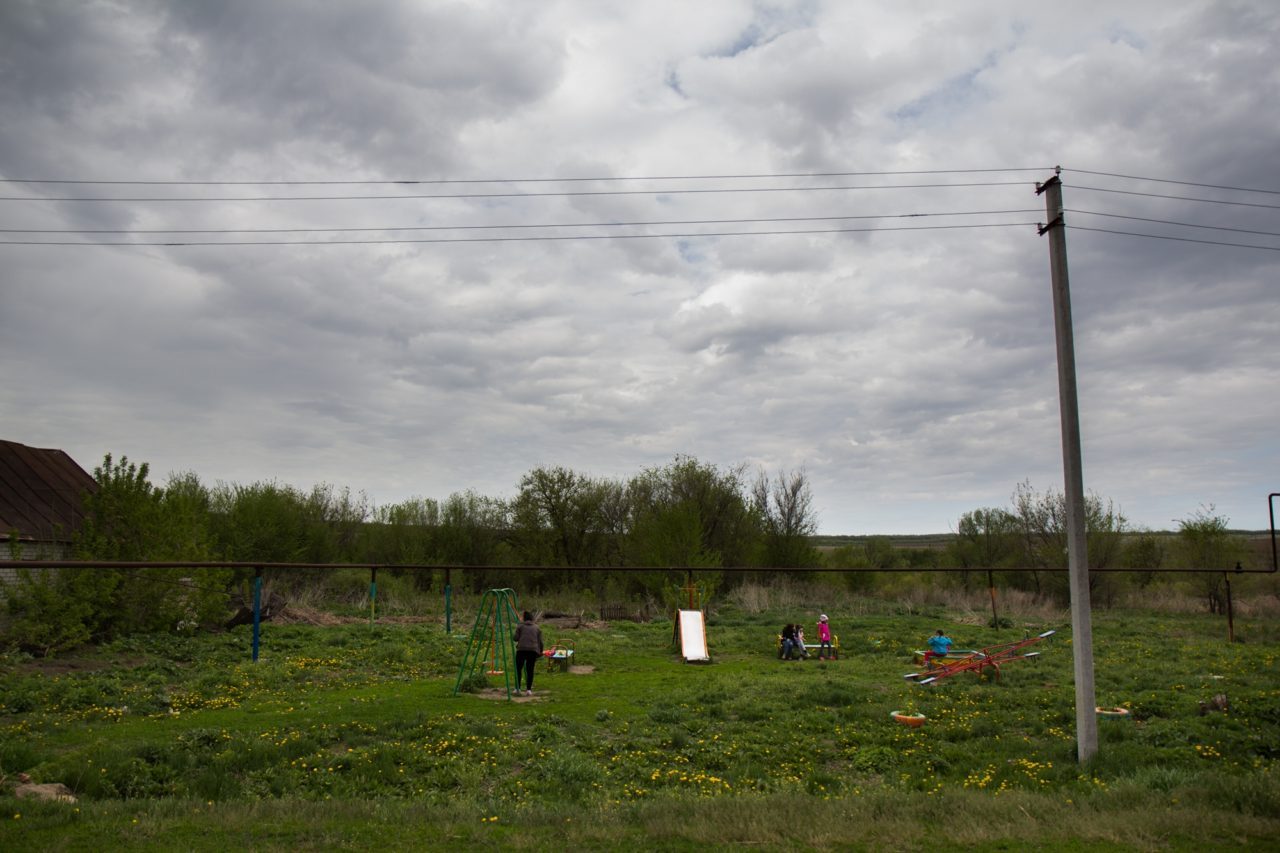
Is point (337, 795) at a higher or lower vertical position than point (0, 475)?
lower

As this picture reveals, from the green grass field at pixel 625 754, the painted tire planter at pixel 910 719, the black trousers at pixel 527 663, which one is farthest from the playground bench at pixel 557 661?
the painted tire planter at pixel 910 719

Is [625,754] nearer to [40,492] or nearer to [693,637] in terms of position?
[693,637]

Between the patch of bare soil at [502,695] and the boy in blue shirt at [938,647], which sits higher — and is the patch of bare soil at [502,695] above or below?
below

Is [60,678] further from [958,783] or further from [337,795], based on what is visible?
[958,783]

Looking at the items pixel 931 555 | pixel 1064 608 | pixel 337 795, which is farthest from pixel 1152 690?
pixel 931 555

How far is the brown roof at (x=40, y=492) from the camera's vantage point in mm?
22812

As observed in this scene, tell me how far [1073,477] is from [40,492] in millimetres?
28256

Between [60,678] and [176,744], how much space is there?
274 inches

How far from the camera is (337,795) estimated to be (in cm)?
917

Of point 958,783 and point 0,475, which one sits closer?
point 958,783

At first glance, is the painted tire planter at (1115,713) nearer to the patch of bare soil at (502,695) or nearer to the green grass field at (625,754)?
the green grass field at (625,754)

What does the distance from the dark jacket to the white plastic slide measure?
6279 millimetres

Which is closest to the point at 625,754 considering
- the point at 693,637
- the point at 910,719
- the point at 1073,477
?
the point at 910,719

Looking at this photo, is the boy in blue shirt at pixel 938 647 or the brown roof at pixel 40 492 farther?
the brown roof at pixel 40 492
